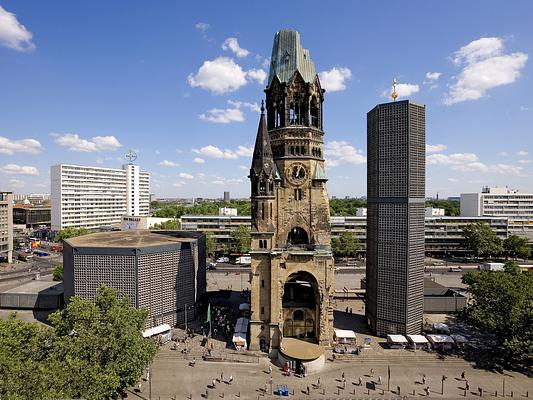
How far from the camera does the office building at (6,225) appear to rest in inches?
4102

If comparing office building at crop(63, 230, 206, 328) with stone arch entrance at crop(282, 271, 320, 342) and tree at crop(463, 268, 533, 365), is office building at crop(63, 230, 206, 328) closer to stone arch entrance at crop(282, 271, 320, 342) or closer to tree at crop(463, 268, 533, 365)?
stone arch entrance at crop(282, 271, 320, 342)

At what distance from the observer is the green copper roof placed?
52.7 metres

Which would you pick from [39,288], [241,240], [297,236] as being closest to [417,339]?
[297,236]

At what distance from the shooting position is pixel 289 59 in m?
53.1

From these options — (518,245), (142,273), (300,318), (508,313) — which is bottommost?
(300,318)

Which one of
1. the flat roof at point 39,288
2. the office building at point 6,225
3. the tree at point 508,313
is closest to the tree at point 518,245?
the tree at point 508,313

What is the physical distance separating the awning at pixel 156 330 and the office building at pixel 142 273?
8.17 ft

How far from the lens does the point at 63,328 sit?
1276 inches

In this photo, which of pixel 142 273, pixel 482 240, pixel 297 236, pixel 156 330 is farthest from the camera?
pixel 482 240

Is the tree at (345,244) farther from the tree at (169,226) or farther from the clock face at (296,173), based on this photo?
the clock face at (296,173)

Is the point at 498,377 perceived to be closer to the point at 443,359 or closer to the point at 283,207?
the point at 443,359

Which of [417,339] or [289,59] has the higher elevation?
[289,59]

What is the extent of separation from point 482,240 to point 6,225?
15890 centimetres

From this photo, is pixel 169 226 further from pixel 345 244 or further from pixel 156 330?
pixel 156 330
